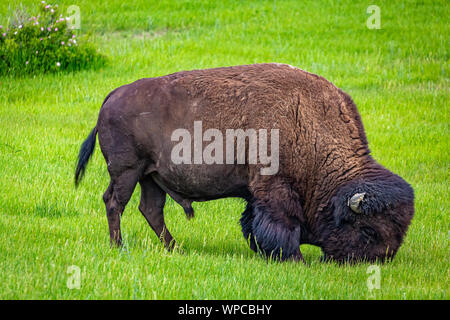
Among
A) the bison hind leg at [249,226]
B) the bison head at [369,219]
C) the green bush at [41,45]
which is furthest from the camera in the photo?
the green bush at [41,45]

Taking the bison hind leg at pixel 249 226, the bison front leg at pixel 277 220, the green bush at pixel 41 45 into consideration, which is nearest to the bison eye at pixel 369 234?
the bison front leg at pixel 277 220

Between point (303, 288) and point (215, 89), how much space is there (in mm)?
2342

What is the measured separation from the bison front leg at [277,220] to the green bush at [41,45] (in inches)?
368

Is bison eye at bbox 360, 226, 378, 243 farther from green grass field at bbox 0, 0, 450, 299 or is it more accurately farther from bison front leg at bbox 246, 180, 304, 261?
bison front leg at bbox 246, 180, 304, 261

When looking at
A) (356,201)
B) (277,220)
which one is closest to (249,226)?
(277,220)

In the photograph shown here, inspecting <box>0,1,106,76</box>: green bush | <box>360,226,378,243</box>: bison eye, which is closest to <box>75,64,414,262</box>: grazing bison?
<box>360,226,378,243</box>: bison eye

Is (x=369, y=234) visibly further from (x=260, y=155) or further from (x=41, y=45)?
(x=41, y=45)

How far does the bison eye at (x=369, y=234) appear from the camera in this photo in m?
5.80

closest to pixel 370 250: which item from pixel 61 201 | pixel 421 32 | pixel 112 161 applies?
pixel 112 161

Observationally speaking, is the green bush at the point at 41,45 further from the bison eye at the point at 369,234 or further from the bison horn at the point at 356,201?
the bison eye at the point at 369,234

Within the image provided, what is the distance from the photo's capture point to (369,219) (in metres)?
5.81

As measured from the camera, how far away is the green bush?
13.9 meters

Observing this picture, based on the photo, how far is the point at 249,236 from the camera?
6.39 meters

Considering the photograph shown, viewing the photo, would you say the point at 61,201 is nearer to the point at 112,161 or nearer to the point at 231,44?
the point at 112,161
